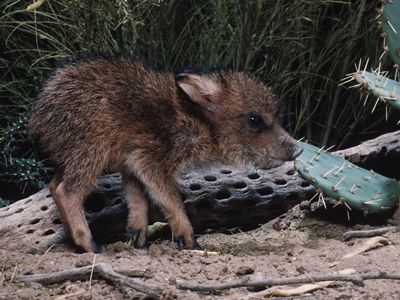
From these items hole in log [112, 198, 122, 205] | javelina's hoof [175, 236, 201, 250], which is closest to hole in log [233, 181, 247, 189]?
javelina's hoof [175, 236, 201, 250]

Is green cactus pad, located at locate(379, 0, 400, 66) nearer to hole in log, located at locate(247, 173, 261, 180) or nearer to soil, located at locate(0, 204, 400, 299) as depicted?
soil, located at locate(0, 204, 400, 299)

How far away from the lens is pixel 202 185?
559 centimetres

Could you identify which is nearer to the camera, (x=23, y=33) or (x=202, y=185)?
(x=202, y=185)

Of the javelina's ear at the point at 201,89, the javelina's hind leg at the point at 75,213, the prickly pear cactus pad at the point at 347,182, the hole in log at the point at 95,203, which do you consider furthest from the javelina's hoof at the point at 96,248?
the prickly pear cactus pad at the point at 347,182

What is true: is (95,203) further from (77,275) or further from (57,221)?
(77,275)

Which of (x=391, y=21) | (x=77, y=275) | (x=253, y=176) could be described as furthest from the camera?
(x=253, y=176)

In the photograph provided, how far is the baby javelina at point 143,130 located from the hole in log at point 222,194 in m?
0.39

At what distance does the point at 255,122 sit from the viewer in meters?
5.18

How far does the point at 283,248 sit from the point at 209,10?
2.73 metres

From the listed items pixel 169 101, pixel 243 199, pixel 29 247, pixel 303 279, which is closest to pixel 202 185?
pixel 243 199

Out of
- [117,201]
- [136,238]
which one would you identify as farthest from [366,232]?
[117,201]

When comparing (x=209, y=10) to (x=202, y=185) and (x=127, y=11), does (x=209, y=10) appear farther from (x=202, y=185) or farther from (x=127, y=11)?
(x=202, y=185)

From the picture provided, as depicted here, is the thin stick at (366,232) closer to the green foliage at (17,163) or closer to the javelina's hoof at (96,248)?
the javelina's hoof at (96,248)

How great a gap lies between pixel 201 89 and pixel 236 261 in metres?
1.16
